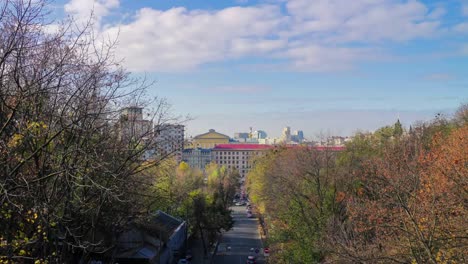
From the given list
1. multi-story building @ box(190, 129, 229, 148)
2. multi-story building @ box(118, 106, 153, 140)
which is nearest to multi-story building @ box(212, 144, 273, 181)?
multi-story building @ box(190, 129, 229, 148)

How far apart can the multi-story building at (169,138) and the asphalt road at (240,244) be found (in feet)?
75.0

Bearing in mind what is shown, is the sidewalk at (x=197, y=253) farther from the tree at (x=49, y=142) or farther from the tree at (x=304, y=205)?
the tree at (x=49, y=142)

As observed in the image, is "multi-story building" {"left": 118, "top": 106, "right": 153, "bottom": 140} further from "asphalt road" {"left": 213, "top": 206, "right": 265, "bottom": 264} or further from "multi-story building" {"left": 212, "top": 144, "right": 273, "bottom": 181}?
"multi-story building" {"left": 212, "top": 144, "right": 273, "bottom": 181}

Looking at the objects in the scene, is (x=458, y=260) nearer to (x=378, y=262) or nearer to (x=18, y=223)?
(x=378, y=262)

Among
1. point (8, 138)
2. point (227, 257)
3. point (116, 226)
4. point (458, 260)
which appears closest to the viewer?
point (8, 138)

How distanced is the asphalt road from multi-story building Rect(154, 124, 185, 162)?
2285 cm

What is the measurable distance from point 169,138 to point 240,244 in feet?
102

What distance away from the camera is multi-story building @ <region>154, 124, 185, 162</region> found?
10.9 meters

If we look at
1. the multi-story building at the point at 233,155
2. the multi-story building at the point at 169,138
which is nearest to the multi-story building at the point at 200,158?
the multi-story building at the point at 233,155

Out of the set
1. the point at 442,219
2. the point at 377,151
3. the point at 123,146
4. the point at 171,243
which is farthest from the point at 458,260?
the point at 377,151

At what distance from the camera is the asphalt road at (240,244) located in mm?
34188

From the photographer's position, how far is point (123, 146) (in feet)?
34.2

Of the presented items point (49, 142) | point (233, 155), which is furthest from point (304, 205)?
point (233, 155)

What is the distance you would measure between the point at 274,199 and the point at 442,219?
19176mm
